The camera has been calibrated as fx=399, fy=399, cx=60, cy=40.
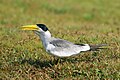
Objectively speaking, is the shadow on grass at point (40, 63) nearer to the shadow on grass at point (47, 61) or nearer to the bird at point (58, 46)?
the shadow on grass at point (47, 61)

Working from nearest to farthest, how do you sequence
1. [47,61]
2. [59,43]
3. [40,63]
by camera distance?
[59,43], [40,63], [47,61]

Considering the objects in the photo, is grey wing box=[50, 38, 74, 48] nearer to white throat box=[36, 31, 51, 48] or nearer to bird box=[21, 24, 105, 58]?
bird box=[21, 24, 105, 58]

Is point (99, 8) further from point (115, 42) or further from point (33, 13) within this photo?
point (115, 42)

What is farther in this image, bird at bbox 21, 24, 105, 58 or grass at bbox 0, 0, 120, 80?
grass at bbox 0, 0, 120, 80

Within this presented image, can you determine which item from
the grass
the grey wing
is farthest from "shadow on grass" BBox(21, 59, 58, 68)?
the grey wing

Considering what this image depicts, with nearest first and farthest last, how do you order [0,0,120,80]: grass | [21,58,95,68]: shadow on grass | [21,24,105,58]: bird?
[21,24,105,58]: bird, [0,0,120,80]: grass, [21,58,95,68]: shadow on grass

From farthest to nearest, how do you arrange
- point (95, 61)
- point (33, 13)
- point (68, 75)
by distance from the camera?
1. point (33, 13)
2. point (95, 61)
3. point (68, 75)

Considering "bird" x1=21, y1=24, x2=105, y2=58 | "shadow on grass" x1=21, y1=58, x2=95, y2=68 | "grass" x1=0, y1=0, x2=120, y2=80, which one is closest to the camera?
"bird" x1=21, y1=24, x2=105, y2=58

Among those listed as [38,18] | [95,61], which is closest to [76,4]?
[38,18]

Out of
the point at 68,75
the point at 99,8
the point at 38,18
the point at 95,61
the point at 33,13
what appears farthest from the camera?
the point at 99,8

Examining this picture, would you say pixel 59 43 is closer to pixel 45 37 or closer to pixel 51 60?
pixel 45 37

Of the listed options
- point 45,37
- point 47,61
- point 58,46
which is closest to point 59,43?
point 58,46

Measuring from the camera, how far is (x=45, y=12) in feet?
74.9

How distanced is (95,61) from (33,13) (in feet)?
41.9
